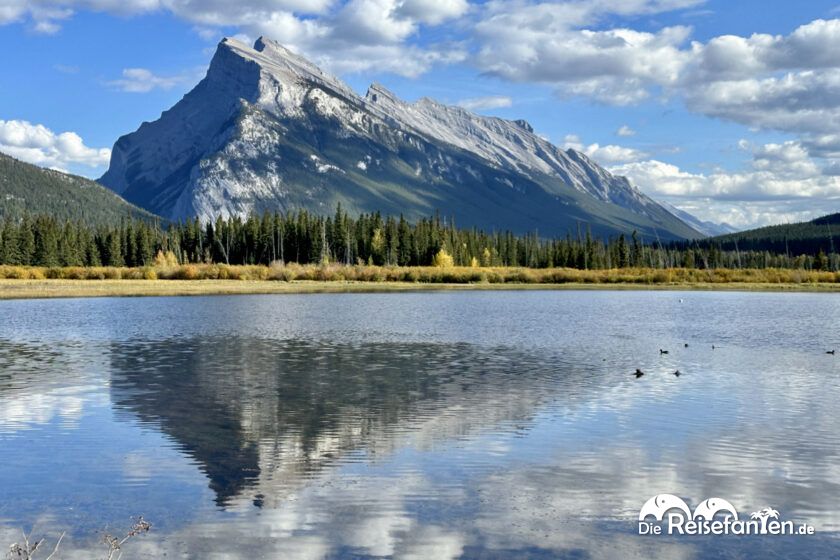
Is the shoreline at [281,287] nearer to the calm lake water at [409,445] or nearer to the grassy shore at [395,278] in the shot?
the grassy shore at [395,278]

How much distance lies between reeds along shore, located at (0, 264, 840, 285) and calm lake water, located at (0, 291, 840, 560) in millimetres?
93469

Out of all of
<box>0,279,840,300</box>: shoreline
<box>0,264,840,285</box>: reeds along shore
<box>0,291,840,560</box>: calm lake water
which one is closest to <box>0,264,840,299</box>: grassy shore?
<box>0,264,840,285</box>: reeds along shore

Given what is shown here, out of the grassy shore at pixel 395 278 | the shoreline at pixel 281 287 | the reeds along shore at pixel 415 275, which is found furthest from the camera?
the reeds along shore at pixel 415 275

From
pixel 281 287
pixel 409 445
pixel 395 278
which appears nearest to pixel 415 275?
pixel 395 278

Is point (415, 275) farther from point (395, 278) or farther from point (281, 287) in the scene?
point (281, 287)

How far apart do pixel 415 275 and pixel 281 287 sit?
30.9m

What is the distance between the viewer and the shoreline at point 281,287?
4099 inches

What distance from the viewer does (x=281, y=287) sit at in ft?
392

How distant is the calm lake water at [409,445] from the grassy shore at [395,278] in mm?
81325

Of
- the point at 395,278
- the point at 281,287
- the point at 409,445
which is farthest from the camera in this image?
the point at 395,278

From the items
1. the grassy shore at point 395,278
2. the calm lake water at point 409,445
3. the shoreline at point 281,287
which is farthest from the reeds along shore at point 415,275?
the calm lake water at point 409,445

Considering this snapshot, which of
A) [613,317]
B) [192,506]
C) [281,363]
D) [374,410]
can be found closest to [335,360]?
[281,363]

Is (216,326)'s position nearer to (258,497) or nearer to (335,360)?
(335,360)

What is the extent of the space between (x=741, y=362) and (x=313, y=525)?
29.7 metres
